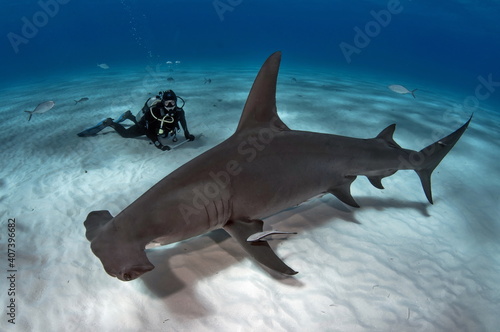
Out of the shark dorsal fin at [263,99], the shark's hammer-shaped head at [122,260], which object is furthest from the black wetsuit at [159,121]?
the shark's hammer-shaped head at [122,260]

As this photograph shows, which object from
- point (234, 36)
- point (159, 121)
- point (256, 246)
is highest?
point (234, 36)

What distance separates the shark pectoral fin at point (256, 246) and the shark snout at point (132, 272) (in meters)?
0.87

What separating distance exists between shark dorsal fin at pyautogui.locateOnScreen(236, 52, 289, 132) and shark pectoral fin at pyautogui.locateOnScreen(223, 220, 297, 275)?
3.34 ft

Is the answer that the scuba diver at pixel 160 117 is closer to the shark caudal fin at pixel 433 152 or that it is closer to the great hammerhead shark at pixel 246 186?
the great hammerhead shark at pixel 246 186

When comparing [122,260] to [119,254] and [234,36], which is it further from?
[234,36]

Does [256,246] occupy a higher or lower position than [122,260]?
lower

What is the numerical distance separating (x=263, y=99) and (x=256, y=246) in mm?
1565

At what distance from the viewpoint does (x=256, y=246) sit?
2.30m

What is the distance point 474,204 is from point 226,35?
21569cm

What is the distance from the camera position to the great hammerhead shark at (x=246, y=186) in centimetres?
204

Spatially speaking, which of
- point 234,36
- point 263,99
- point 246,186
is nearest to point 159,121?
point 263,99

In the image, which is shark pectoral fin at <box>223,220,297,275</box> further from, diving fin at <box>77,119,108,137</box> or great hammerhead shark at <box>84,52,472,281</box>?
diving fin at <box>77,119,108,137</box>

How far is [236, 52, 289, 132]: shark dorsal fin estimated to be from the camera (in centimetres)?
267

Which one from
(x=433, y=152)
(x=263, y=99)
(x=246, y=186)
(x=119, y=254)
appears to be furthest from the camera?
(x=433, y=152)
